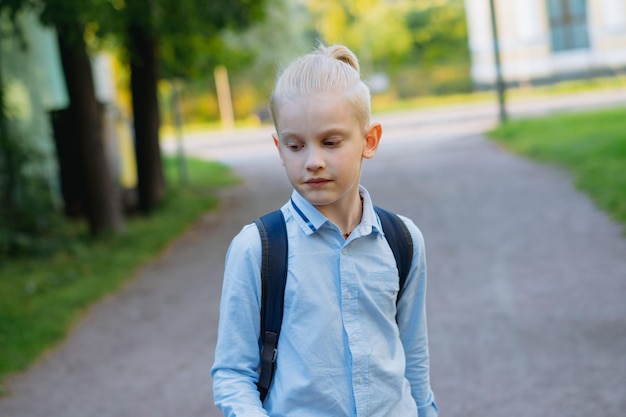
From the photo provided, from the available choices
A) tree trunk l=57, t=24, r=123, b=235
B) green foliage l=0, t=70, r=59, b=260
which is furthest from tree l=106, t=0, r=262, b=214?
green foliage l=0, t=70, r=59, b=260

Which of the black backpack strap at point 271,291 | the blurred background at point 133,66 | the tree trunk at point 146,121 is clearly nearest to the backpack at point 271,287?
the black backpack strap at point 271,291

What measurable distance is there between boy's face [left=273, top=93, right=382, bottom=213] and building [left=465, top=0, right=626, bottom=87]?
3964 cm

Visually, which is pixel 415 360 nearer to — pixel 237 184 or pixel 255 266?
pixel 255 266

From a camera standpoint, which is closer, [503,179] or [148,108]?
[503,179]

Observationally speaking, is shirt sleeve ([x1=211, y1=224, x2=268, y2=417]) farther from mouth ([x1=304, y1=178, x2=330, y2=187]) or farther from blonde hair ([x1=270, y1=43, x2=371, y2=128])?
blonde hair ([x1=270, y1=43, x2=371, y2=128])

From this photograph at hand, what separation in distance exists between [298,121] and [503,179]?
1221cm

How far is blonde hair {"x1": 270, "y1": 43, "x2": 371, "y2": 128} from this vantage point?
2.23 meters

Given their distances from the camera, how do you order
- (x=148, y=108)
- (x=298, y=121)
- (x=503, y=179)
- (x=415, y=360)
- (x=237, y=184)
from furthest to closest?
(x=237, y=184) < (x=148, y=108) < (x=503, y=179) < (x=415, y=360) < (x=298, y=121)

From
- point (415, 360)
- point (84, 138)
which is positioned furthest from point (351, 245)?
point (84, 138)

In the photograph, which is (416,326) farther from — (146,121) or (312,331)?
(146,121)

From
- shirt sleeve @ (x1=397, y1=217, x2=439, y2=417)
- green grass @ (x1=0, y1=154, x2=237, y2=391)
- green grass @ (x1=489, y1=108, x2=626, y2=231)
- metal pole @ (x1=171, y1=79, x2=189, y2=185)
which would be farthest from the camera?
metal pole @ (x1=171, y1=79, x2=189, y2=185)

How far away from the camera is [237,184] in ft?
59.9

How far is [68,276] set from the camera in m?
9.73

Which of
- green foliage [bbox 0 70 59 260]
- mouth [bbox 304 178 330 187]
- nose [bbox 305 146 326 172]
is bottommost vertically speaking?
green foliage [bbox 0 70 59 260]
